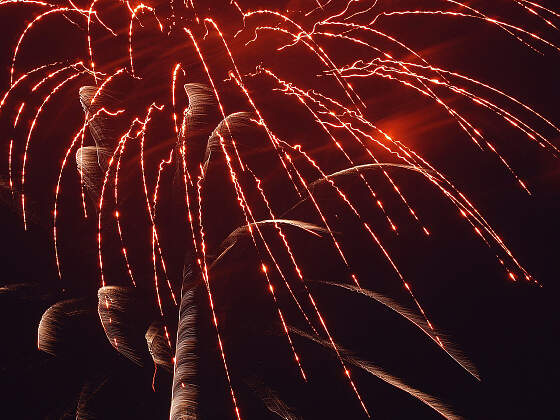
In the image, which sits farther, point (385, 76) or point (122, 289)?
point (385, 76)

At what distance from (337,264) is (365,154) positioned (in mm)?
571

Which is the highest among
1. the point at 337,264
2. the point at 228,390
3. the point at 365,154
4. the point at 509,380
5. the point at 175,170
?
the point at 365,154

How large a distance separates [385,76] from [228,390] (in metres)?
1.70

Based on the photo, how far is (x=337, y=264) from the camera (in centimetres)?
271

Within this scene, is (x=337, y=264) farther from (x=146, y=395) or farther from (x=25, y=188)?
(x=25, y=188)

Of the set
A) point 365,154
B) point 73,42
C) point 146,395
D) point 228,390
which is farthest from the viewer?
point 73,42

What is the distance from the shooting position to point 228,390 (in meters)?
2.39

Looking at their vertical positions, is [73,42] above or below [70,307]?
above

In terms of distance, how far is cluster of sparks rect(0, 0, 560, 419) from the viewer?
257cm

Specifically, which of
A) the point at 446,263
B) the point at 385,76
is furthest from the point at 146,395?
the point at 385,76

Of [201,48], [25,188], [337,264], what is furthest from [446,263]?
[25,188]

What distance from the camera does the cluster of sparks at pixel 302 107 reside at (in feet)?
8.42

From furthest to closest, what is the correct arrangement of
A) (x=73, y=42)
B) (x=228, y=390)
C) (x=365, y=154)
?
(x=73, y=42) → (x=365, y=154) → (x=228, y=390)

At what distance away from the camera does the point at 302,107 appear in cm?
290
